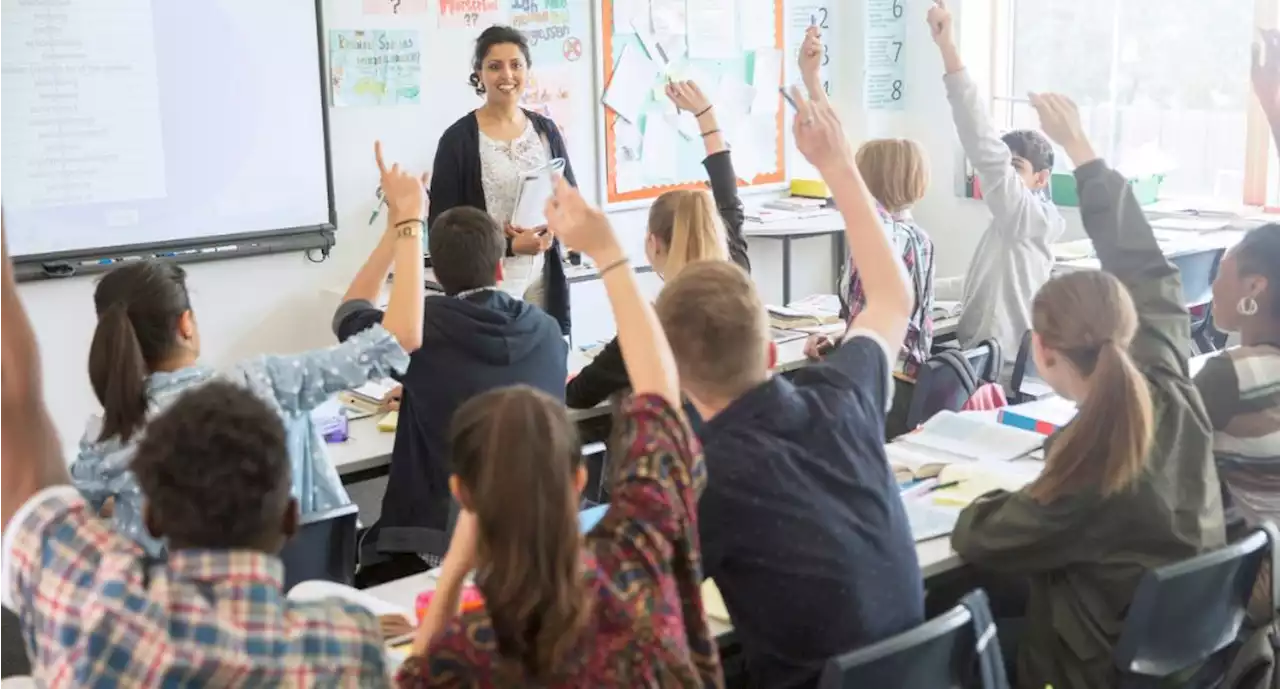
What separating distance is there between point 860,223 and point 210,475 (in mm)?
1255

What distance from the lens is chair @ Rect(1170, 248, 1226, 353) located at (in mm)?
4754

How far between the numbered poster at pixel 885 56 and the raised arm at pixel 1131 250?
4286mm

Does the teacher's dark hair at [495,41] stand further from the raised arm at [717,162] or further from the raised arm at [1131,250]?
the raised arm at [1131,250]

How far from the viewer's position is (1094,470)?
2.25m

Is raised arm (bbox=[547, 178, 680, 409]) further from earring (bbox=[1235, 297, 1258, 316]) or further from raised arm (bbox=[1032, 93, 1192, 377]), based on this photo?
earring (bbox=[1235, 297, 1258, 316])

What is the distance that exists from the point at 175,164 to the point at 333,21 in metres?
0.82

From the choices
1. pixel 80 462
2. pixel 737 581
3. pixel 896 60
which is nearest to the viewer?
pixel 737 581

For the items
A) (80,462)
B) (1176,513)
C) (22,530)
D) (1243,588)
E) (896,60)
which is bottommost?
(1243,588)

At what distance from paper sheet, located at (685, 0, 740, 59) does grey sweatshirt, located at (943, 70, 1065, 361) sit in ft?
7.83

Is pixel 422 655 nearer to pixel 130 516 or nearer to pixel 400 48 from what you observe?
pixel 130 516

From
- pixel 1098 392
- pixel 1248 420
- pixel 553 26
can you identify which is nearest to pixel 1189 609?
pixel 1098 392

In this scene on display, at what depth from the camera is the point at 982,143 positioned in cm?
397

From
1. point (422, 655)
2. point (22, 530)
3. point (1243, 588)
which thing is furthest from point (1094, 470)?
point (22, 530)

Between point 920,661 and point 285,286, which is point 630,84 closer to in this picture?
point 285,286
